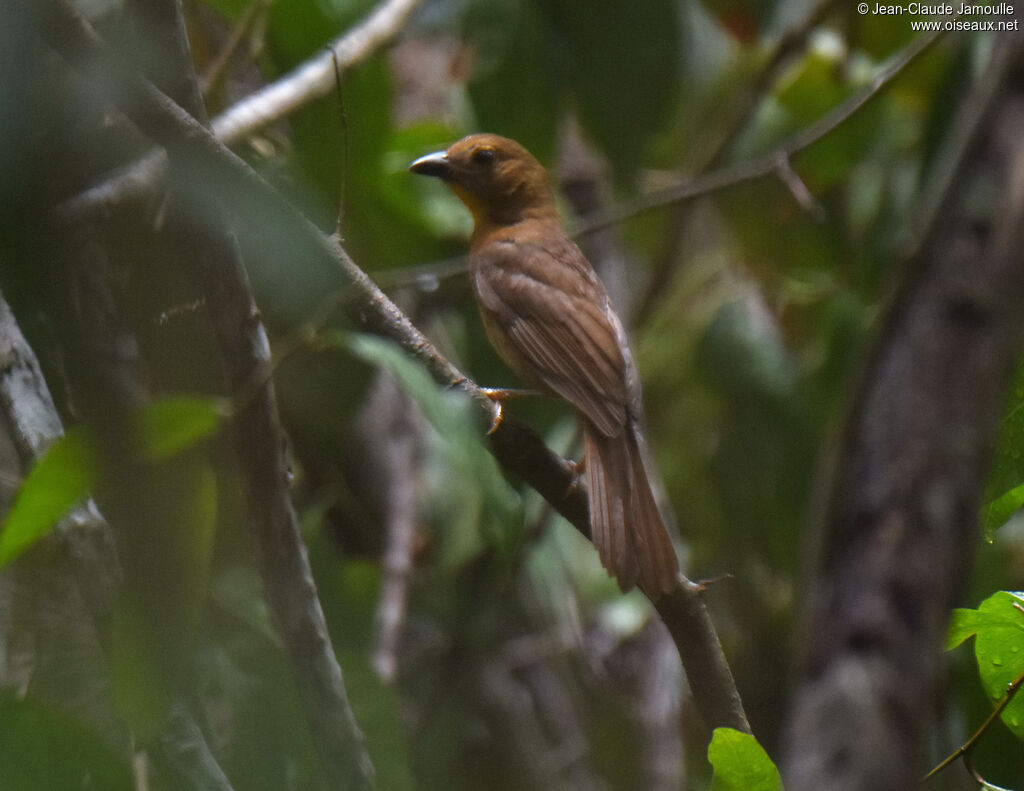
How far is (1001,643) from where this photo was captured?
1799 mm

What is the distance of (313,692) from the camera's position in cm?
232

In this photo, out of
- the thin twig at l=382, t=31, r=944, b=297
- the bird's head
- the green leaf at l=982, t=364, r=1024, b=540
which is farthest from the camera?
the bird's head

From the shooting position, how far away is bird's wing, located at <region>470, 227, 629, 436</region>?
3186 millimetres

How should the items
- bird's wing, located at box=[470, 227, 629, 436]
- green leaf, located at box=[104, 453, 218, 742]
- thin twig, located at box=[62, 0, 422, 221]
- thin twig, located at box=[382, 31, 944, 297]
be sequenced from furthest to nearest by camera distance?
thin twig, located at box=[382, 31, 944, 297] → bird's wing, located at box=[470, 227, 629, 436] → thin twig, located at box=[62, 0, 422, 221] → green leaf, located at box=[104, 453, 218, 742]

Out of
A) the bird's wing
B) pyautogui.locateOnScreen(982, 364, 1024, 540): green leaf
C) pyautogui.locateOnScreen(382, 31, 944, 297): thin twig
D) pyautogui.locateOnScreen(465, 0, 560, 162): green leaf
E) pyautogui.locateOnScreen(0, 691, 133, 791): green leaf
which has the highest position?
pyautogui.locateOnScreen(465, 0, 560, 162): green leaf

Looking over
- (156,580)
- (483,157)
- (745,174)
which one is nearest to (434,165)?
(483,157)

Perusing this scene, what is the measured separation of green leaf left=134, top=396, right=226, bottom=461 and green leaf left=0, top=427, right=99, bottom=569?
14 cm

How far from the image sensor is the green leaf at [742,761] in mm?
1483

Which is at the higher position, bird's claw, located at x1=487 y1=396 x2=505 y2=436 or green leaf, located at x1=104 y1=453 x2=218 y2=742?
bird's claw, located at x1=487 y1=396 x2=505 y2=436

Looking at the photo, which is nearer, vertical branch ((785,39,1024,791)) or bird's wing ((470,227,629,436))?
vertical branch ((785,39,1024,791))

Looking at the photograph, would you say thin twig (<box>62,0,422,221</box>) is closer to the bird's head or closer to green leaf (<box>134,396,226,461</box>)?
the bird's head

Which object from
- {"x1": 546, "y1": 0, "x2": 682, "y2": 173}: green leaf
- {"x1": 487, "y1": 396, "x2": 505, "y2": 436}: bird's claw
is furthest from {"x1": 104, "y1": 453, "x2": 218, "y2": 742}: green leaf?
{"x1": 546, "y1": 0, "x2": 682, "y2": 173}: green leaf

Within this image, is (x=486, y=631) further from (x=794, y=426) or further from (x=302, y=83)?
(x=302, y=83)

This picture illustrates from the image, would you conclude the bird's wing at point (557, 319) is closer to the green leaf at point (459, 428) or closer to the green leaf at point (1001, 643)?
the green leaf at point (459, 428)
